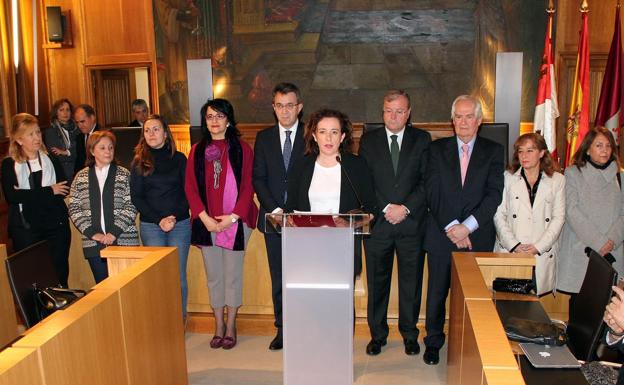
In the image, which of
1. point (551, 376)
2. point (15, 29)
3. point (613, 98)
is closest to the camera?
point (551, 376)

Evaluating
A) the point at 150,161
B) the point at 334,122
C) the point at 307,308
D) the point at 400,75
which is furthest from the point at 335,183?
the point at 400,75

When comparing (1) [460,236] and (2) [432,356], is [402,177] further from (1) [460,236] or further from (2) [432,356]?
(2) [432,356]

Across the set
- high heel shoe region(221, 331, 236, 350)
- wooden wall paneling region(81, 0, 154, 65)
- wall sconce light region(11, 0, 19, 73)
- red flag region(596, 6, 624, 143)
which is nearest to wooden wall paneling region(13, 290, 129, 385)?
high heel shoe region(221, 331, 236, 350)

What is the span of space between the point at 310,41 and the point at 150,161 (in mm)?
5081

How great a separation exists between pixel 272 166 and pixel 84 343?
6.20 feet

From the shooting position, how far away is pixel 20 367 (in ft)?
5.71

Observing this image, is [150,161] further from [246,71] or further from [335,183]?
[246,71]

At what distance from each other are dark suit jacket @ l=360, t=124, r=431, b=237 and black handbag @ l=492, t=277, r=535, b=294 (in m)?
0.73

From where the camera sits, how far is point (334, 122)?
125 inches

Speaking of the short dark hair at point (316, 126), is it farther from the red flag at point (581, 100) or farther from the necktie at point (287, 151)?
the red flag at point (581, 100)

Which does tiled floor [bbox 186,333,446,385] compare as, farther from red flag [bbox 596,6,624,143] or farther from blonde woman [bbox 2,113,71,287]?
red flag [bbox 596,6,624,143]

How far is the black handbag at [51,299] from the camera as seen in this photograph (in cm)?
268

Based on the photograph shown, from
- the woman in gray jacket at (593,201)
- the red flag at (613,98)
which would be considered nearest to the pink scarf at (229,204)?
the woman in gray jacket at (593,201)

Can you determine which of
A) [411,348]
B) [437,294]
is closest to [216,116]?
[437,294]
